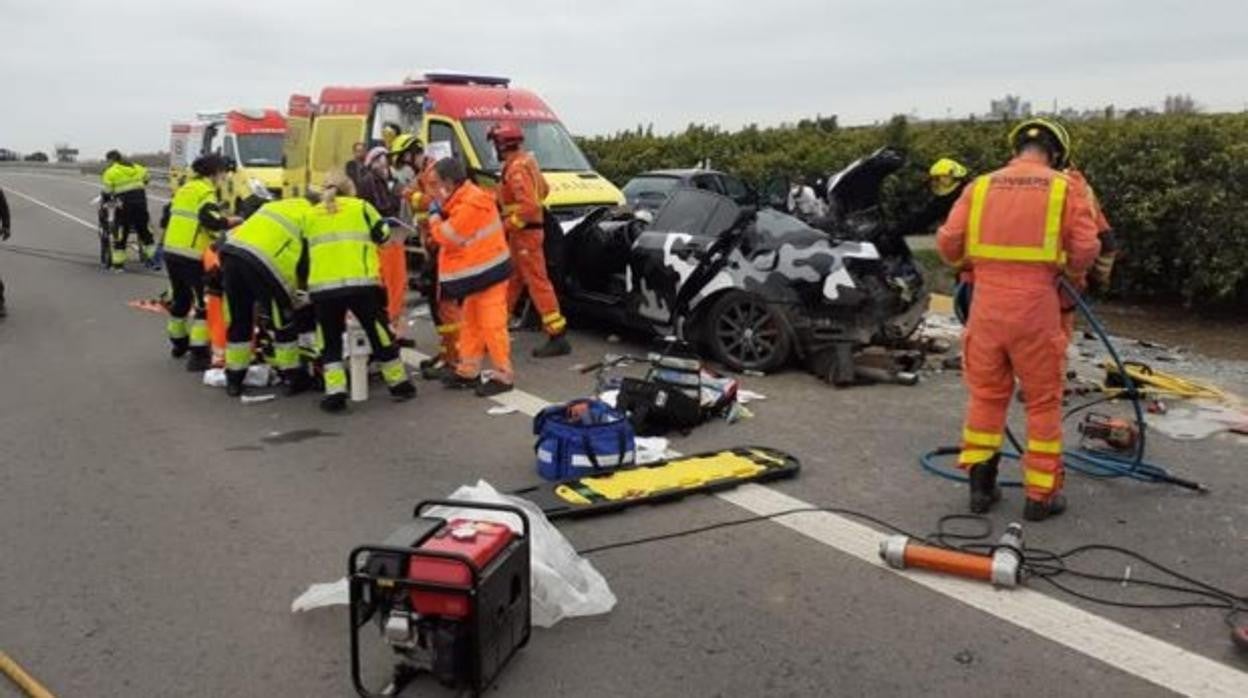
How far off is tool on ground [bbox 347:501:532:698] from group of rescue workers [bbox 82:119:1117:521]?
8.88 feet

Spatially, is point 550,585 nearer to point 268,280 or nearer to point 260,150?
point 268,280

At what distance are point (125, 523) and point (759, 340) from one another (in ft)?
15.4

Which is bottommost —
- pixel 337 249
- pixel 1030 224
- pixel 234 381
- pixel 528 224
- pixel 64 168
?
pixel 64 168

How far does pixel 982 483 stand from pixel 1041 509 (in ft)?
0.97

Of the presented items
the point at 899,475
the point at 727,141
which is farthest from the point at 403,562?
the point at 727,141

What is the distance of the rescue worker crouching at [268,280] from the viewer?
7.45m

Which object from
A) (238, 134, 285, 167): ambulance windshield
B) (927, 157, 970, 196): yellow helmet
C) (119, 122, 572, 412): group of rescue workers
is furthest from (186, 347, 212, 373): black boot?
(238, 134, 285, 167): ambulance windshield

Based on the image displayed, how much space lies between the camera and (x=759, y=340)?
8156 millimetres

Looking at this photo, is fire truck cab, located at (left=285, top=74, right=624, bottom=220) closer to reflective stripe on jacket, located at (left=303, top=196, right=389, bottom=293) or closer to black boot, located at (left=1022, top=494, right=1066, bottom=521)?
reflective stripe on jacket, located at (left=303, top=196, right=389, bottom=293)

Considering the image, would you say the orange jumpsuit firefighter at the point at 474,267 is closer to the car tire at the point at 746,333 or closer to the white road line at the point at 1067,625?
the car tire at the point at 746,333

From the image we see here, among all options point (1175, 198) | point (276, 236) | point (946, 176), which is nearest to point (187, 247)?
point (276, 236)

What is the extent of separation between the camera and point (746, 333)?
26.9 ft

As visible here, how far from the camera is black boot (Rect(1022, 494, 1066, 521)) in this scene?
5.04 metres

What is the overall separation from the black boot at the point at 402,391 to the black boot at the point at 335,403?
42 cm
